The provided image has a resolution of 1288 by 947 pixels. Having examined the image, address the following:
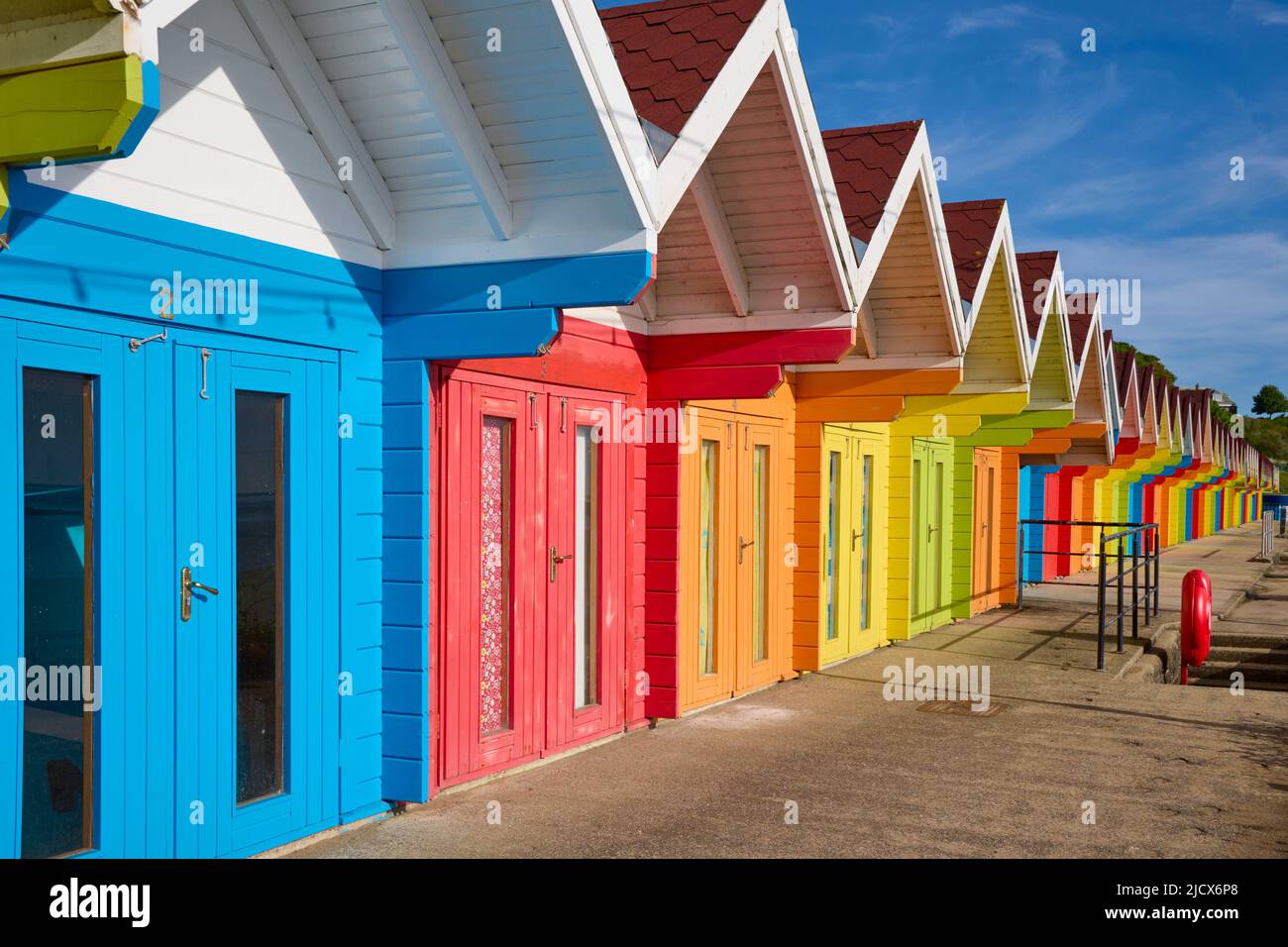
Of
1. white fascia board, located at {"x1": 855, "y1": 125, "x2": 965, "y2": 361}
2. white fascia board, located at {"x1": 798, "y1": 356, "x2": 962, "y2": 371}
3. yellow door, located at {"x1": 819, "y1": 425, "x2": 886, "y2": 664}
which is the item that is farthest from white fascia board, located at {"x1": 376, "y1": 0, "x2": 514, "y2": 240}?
yellow door, located at {"x1": 819, "y1": 425, "x2": 886, "y2": 664}

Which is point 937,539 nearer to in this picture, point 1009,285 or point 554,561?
point 1009,285

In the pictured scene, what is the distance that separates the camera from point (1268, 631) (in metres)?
15.9

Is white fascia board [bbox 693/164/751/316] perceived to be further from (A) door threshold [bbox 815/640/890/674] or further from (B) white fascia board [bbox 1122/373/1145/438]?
(B) white fascia board [bbox 1122/373/1145/438]

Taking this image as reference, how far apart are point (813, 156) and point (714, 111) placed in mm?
1447

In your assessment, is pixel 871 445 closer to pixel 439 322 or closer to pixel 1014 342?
pixel 1014 342

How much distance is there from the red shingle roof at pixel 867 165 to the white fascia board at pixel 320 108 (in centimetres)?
359

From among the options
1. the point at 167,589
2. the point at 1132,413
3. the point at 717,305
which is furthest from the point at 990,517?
the point at 167,589

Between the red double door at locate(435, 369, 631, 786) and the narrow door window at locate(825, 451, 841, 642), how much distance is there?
12.8 ft

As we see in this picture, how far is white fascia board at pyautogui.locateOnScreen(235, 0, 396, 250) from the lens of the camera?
5214mm

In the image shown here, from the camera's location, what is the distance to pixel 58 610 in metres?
4.29

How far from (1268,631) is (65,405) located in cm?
1548

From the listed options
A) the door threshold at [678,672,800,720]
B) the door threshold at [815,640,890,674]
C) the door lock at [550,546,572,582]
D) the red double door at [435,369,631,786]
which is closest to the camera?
the red double door at [435,369,631,786]

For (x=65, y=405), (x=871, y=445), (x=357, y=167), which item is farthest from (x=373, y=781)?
(x=871, y=445)

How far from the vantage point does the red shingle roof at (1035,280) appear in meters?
13.2
